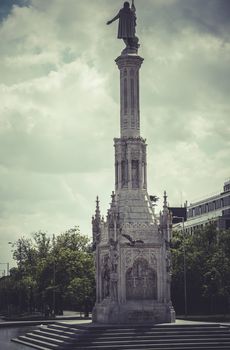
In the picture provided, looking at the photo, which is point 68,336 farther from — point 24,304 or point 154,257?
point 24,304

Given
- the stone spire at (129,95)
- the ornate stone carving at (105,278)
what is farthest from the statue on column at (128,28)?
the ornate stone carving at (105,278)

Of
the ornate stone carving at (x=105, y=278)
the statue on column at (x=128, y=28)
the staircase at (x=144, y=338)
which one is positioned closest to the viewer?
the staircase at (x=144, y=338)

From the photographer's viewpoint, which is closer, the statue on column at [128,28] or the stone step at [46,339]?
the stone step at [46,339]

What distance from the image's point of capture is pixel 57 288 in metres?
94.1

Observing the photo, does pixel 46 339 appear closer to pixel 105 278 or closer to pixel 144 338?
pixel 105 278

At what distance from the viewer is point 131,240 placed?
201ft

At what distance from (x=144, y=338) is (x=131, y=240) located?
10.5 meters

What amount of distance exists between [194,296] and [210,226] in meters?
10.6

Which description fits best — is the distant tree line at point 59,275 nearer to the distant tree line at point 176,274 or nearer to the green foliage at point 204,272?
the distant tree line at point 176,274

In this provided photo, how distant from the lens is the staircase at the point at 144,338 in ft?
169

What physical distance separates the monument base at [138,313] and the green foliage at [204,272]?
77.5 ft

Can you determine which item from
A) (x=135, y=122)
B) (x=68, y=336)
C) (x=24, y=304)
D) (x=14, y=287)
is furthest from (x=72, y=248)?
(x=68, y=336)

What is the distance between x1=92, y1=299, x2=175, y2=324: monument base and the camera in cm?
5975

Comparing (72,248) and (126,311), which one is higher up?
(72,248)
